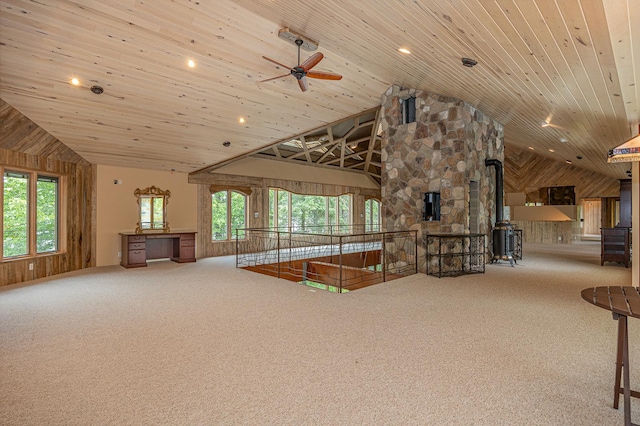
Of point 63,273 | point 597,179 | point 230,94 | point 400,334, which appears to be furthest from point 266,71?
point 597,179

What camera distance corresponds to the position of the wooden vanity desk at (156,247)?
26.6 ft

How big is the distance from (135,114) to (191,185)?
3.50m

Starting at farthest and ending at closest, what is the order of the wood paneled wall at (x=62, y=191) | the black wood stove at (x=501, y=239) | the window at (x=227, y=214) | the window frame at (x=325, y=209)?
the window frame at (x=325, y=209) → the window at (x=227, y=214) → the black wood stove at (x=501, y=239) → the wood paneled wall at (x=62, y=191)

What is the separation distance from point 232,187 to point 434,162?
601cm

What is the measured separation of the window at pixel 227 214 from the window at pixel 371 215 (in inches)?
243

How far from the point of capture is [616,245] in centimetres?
775

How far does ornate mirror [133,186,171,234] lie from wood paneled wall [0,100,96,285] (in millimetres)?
1029

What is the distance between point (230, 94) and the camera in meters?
6.46

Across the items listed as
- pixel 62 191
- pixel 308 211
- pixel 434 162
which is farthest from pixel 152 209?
pixel 434 162

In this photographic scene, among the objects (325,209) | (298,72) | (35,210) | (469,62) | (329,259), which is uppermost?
(298,72)

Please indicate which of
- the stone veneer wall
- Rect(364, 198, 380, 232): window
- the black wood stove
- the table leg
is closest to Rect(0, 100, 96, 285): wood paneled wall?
the stone veneer wall

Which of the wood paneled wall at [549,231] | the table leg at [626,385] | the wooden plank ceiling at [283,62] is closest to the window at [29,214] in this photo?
the wooden plank ceiling at [283,62]

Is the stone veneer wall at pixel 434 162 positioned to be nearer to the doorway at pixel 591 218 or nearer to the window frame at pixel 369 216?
the window frame at pixel 369 216

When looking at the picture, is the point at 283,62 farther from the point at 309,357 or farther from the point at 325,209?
the point at 325,209
